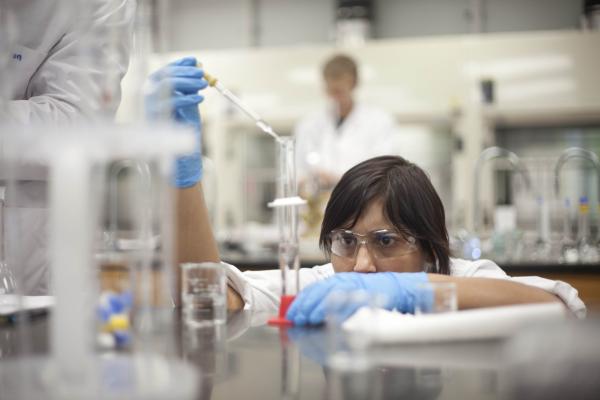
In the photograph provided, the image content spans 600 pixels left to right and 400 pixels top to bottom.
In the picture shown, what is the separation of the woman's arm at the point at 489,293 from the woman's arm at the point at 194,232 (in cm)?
56

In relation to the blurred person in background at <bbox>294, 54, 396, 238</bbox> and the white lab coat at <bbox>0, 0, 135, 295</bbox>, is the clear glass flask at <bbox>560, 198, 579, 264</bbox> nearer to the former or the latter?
the blurred person in background at <bbox>294, 54, 396, 238</bbox>

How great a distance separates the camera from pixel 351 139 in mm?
4617

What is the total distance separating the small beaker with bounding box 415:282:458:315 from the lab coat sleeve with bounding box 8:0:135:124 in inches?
18.3

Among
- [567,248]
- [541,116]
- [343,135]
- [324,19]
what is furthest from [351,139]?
[324,19]

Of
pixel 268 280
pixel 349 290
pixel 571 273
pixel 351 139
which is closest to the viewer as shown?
pixel 349 290

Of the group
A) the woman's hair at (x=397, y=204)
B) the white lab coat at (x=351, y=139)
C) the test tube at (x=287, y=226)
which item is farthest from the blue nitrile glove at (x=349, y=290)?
the white lab coat at (x=351, y=139)

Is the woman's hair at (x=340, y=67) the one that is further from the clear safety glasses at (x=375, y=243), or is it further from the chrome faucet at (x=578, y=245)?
the clear safety glasses at (x=375, y=243)

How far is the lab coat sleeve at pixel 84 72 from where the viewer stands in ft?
1.92

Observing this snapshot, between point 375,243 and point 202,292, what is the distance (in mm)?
478

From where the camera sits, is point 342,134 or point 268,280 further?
point 342,134

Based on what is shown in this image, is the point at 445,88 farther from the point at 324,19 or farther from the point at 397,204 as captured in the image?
the point at 397,204

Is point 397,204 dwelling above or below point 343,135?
below

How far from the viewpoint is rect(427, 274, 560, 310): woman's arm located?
3.55 ft

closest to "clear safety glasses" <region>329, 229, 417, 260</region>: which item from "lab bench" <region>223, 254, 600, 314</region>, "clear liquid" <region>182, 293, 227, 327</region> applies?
"clear liquid" <region>182, 293, 227, 327</region>
